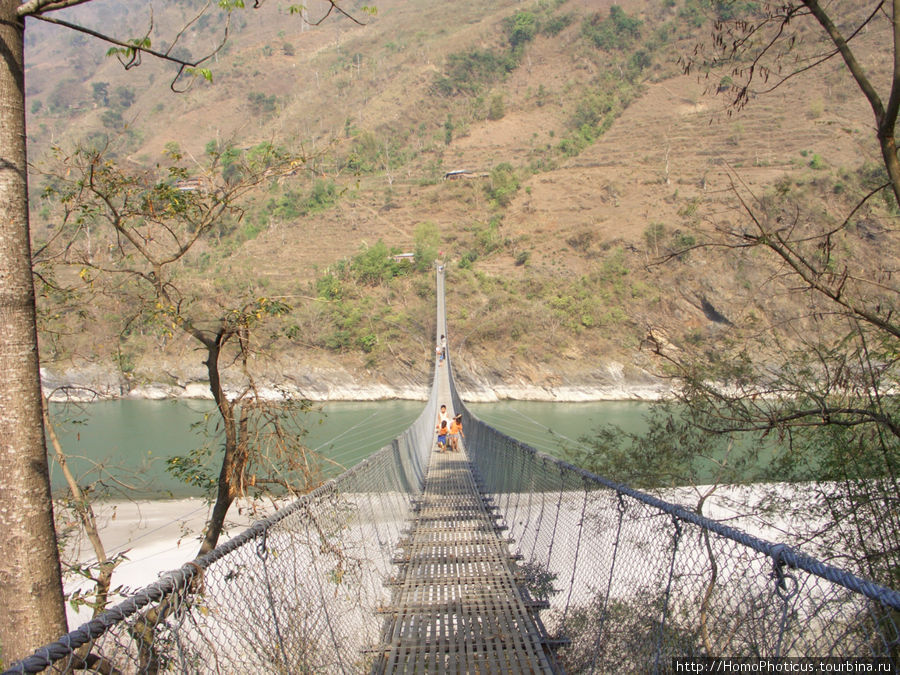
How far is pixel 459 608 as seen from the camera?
2.82 meters

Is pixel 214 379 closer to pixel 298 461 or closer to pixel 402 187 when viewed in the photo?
pixel 298 461

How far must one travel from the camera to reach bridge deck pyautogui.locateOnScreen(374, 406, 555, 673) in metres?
2.37

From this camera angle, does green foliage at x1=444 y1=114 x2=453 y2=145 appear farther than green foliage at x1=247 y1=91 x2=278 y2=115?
No

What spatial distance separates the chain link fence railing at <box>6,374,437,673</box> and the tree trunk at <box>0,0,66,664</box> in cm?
14

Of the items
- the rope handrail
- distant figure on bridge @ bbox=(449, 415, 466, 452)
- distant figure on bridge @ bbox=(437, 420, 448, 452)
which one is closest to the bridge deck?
the rope handrail

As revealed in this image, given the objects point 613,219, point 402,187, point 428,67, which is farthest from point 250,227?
point 428,67

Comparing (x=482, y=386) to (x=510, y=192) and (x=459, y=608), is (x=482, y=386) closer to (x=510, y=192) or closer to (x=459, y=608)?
(x=510, y=192)

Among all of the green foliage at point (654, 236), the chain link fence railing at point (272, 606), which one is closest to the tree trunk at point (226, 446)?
the chain link fence railing at point (272, 606)

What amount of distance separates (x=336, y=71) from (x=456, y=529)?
77.8m

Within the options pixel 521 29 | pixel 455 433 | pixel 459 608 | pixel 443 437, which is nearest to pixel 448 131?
pixel 521 29

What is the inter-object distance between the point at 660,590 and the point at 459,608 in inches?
40.1

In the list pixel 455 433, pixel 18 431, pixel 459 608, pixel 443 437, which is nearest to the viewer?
pixel 18 431

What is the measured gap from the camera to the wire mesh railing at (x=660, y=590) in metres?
1.27

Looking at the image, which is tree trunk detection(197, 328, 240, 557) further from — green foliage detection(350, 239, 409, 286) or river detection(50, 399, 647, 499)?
green foliage detection(350, 239, 409, 286)
